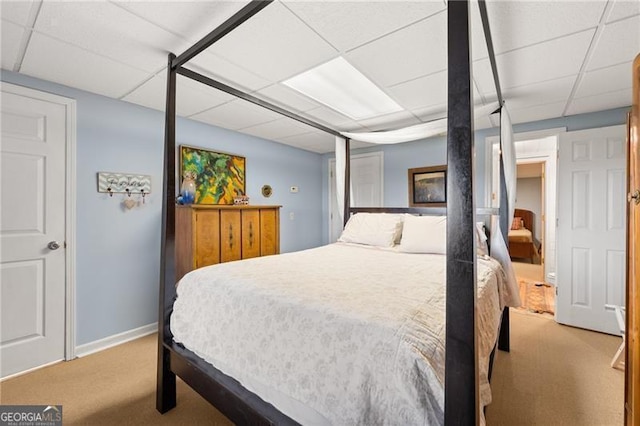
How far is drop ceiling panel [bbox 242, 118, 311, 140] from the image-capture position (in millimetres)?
3402

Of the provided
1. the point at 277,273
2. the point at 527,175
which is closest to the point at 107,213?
the point at 277,273

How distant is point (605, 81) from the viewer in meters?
2.26

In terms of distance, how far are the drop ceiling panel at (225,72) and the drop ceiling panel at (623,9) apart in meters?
2.13

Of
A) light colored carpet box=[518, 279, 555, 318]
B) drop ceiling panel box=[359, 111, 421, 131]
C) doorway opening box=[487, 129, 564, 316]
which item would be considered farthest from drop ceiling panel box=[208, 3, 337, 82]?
light colored carpet box=[518, 279, 555, 318]

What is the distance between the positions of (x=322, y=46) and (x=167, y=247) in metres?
1.63

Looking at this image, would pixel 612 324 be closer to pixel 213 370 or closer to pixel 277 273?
pixel 277 273

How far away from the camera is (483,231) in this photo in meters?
2.81

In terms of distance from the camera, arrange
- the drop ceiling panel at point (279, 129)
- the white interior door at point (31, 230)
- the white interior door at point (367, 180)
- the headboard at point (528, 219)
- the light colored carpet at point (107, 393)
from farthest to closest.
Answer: the headboard at point (528, 219) < the white interior door at point (367, 180) < the drop ceiling panel at point (279, 129) < the white interior door at point (31, 230) < the light colored carpet at point (107, 393)

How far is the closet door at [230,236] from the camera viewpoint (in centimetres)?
302

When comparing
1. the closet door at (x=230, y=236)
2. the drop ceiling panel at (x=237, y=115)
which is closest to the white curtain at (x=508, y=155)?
the drop ceiling panel at (x=237, y=115)

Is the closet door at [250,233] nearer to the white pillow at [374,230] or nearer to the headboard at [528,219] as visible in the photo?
the white pillow at [374,230]

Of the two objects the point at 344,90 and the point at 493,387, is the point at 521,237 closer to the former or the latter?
the point at 493,387

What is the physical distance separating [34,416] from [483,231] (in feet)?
12.3

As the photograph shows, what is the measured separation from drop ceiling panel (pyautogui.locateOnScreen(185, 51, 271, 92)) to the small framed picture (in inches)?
101
